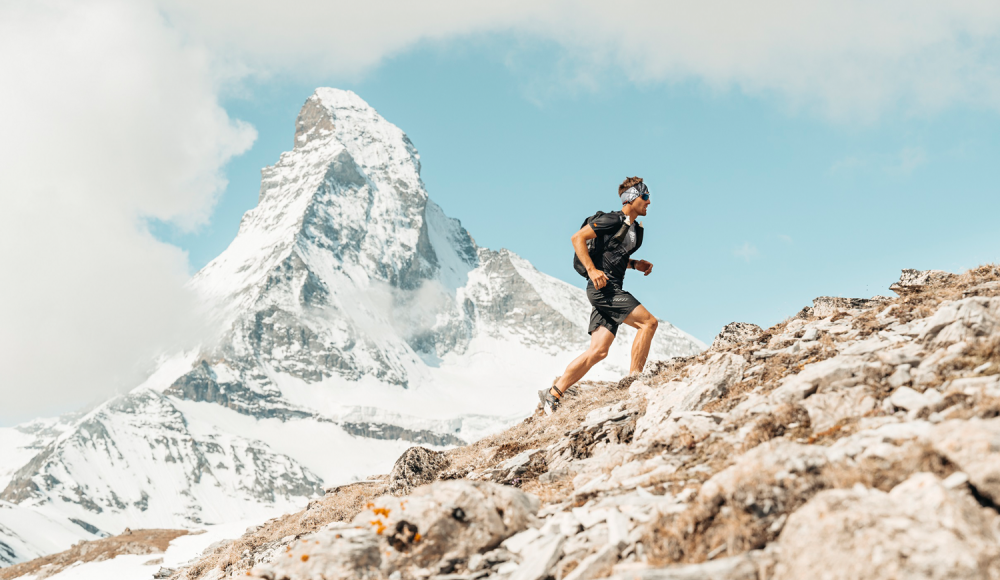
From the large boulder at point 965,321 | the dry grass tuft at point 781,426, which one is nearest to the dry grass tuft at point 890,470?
the dry grass tuft at point 781,426

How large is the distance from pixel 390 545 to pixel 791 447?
3425 mm

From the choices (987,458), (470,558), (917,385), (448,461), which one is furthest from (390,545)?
(448,461)

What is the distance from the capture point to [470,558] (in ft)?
18.9

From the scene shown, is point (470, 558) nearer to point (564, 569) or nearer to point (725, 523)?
point (564, 569)

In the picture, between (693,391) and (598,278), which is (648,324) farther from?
(693,391)

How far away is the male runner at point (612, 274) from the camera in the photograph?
416 inches

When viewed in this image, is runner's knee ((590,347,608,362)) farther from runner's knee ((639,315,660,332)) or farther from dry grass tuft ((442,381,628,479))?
dry grass tuft ((442,381,628,479))

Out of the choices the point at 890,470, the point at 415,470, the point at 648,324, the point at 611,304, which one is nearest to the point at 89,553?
the point at 415,470

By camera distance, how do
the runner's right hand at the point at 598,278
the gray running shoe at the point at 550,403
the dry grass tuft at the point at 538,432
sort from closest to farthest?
the runner's right hand at the point at 598,278 < the dry grass tuft at the point at 538,432 < the gray running shoe at the point at 550,403

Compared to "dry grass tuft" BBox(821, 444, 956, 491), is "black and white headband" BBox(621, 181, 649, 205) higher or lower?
higher

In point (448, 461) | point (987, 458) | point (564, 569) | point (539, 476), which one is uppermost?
point (448, 461)

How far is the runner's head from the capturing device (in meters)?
10.7

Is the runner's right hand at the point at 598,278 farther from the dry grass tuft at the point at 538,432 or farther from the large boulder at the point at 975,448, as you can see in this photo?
the large boulder at the point at 975,448

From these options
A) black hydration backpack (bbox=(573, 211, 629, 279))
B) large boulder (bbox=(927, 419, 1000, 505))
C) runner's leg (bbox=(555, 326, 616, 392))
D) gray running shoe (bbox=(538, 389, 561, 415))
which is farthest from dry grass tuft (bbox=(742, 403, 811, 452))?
gray running shoe (bbox=(538, 389, 561, 415))
